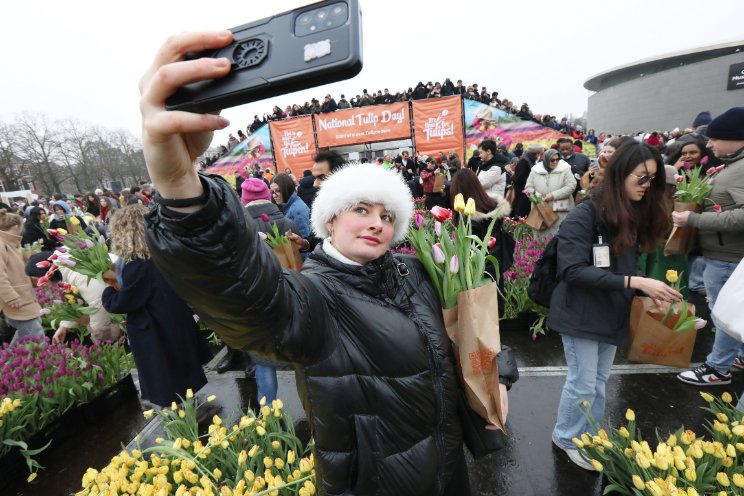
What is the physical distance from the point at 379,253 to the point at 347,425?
56cm

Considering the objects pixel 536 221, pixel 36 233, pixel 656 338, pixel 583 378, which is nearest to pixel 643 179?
pixel 656 338

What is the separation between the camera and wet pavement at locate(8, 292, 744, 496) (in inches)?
95.3

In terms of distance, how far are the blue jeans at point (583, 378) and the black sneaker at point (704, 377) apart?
146 cm

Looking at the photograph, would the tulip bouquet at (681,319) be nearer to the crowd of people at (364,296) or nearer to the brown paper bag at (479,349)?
the crowd of people at (364,296)

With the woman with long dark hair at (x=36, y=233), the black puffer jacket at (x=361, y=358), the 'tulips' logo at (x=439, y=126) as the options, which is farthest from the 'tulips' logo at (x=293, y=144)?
the black puffer jacket at (x=361, y=358)

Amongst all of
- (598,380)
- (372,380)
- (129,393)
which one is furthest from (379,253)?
(129,393)

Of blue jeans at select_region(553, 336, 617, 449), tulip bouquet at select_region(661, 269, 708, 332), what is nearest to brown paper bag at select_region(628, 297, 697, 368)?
tulip bouquet at select_region(661, 269, 708, 332)

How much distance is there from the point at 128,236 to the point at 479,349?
8.41ft

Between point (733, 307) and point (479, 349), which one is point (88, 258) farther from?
point (733, 307)

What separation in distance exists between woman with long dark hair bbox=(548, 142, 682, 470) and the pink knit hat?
2.80 meters

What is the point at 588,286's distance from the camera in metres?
2.02

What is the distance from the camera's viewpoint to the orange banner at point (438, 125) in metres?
14.5

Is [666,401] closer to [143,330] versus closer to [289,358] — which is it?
[289,358]

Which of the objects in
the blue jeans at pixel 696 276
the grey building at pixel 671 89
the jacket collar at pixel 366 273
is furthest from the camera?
the grey building at pixel 671 89
